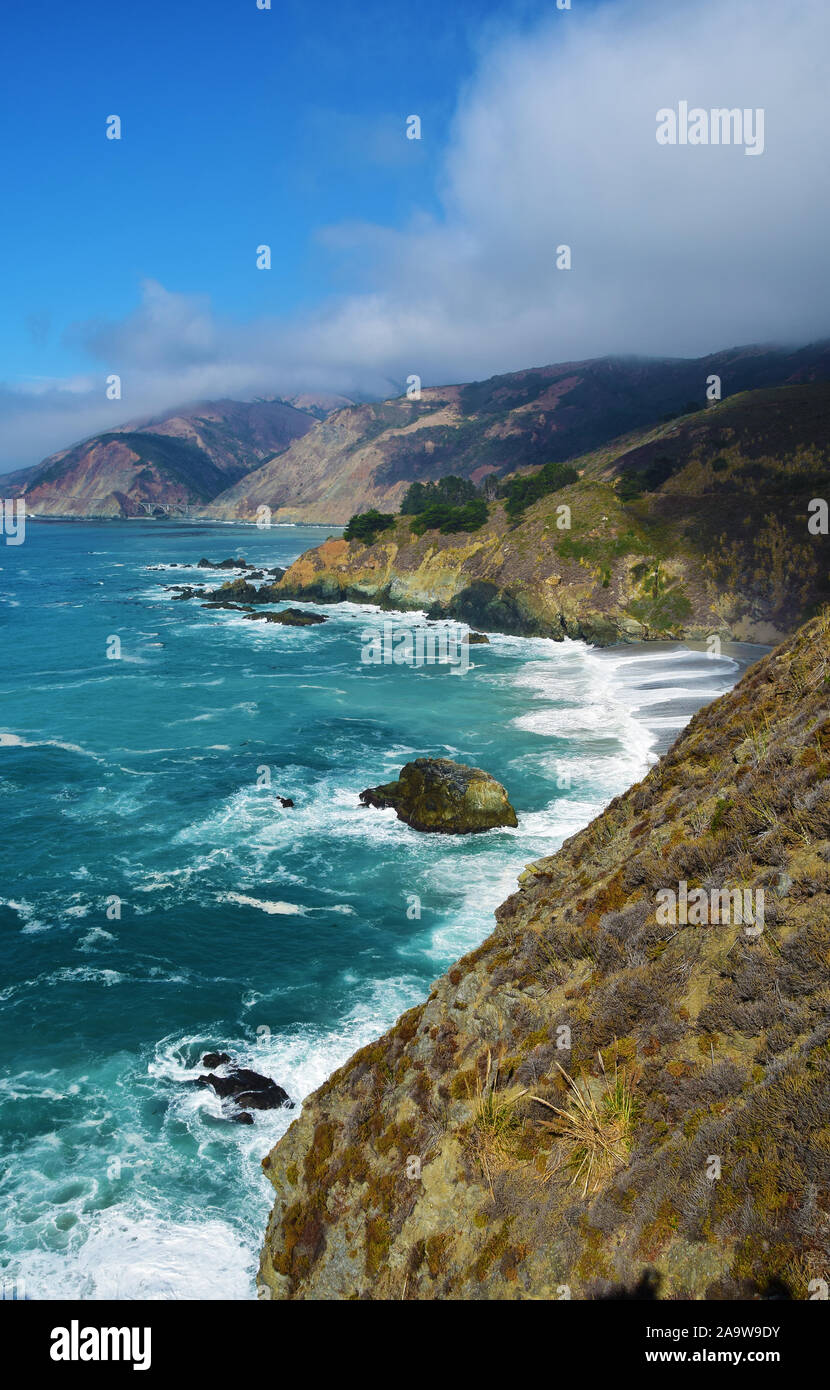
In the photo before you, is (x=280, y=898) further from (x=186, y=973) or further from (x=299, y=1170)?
(x=299, y=1170)

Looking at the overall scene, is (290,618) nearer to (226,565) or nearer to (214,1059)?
(226,565)

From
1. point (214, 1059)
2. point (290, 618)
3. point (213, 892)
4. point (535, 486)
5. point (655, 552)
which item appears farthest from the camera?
point (535, 486)

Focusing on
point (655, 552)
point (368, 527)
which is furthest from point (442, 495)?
point (655, 552)

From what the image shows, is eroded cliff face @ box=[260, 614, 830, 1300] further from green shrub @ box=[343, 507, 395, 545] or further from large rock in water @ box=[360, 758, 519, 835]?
green shrub @ box=[343, 507, 395, 545]

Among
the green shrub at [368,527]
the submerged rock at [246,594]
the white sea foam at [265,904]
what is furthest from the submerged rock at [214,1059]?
the green shrub at [368,527]

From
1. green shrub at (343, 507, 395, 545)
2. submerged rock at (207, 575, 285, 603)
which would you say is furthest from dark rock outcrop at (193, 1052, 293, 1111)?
green shrub at (343, 507, 395, 545)

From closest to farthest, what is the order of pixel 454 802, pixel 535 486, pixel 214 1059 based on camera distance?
pixel 214 1059
pixel 454 802
pixel 535 486
